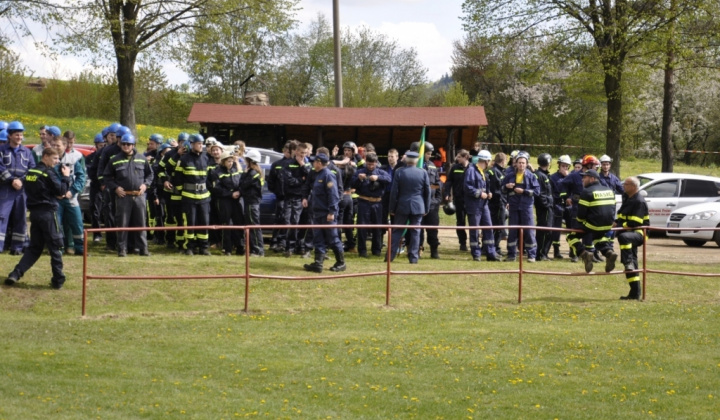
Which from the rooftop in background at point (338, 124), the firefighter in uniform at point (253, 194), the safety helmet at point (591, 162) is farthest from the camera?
the rooftop in background at point (338, 124)

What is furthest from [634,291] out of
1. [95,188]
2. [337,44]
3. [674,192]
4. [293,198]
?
[337,44]

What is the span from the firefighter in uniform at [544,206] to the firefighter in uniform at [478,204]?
3.37 feet

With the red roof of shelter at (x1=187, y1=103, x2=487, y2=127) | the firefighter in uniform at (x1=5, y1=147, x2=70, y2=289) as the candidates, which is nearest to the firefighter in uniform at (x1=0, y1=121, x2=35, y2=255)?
the firefighter in uniform at (x1=5, y1=147, x2=70, y2=289)

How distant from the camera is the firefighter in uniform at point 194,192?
54.6 ft

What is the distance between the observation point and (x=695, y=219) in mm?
22828

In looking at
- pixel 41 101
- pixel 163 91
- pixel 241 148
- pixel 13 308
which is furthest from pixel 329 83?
pixel 13 308

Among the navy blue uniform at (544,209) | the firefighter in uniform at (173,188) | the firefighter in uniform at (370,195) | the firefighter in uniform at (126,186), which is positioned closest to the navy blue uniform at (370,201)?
the firefighter in uniform at (370,195)

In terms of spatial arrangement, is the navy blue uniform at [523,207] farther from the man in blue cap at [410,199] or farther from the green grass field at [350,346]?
the man in blue cap at [410,199]

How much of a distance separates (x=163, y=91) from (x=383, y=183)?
41200 millimetres

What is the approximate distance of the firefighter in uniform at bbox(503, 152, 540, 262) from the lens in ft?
59.5

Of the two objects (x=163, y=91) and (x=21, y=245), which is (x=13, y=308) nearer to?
(x=21, y=245)

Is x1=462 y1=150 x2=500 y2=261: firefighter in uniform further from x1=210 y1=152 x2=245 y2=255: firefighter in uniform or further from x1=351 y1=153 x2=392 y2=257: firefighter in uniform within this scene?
x1=210 y1=152 x2=245 y2=255: firefighter in uniform

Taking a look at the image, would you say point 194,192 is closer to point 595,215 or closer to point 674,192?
point 595,215

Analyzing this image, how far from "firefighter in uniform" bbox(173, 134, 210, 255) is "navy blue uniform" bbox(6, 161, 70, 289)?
10.9 ft
